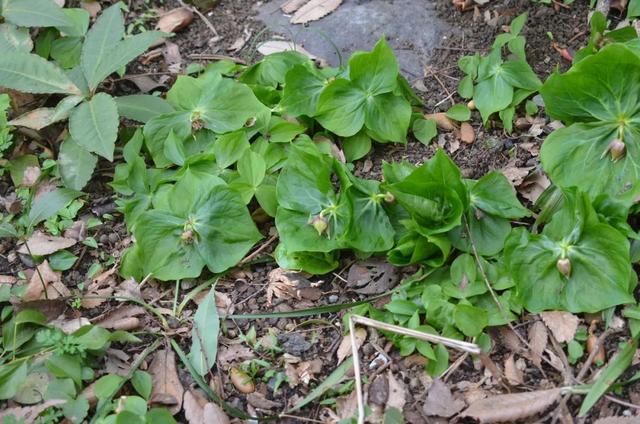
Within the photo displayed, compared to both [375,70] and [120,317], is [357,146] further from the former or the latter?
[120,317]

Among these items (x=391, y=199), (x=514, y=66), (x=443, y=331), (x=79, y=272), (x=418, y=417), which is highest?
(x=514, y=66)

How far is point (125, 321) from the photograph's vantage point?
283cm

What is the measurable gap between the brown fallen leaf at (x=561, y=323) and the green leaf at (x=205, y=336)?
4.11 ft

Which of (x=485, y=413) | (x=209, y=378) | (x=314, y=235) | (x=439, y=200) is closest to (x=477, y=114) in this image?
(x=439, y=200)

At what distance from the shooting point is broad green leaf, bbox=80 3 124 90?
11.1 feet

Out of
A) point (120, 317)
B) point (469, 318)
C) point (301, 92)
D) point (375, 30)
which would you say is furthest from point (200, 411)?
point (375, 30)

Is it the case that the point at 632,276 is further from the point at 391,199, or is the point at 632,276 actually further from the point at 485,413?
the point at 391,199

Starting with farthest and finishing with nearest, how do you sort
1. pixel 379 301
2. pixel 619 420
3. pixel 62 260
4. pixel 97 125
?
pixel 97 125 < pixel 62 260 < pixel 379 301 < pixel 619 420

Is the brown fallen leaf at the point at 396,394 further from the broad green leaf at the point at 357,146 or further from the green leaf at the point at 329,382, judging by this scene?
the broad green leaf at the point at 357,146

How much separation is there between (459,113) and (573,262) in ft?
3.36

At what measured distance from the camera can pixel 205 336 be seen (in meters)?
2.76

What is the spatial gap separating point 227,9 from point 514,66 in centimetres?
177

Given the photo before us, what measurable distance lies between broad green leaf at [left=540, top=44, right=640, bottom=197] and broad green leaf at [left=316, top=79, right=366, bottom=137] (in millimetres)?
812

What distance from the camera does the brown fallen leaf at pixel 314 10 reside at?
3902mm
